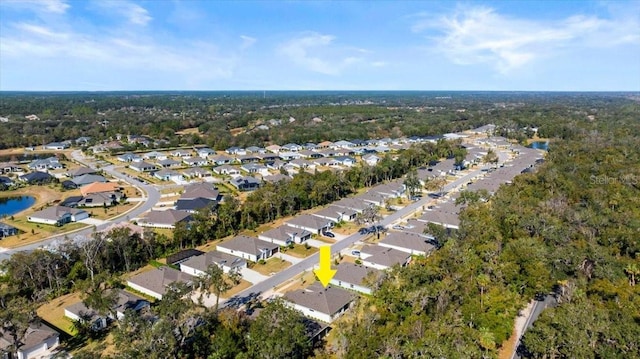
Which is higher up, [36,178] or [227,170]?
[36,178]

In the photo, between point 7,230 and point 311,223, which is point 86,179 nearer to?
point 7,230

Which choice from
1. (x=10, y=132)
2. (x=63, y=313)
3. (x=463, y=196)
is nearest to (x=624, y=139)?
(x=463, y=196)

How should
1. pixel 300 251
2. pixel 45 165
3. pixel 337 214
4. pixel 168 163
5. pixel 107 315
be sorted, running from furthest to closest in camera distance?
pixel 168 163
pixel 45 165
pixel 337 214
pixel 300 251
pixel 107 315

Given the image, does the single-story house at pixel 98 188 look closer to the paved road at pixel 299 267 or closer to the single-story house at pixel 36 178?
the single-story house at pixel 36 178

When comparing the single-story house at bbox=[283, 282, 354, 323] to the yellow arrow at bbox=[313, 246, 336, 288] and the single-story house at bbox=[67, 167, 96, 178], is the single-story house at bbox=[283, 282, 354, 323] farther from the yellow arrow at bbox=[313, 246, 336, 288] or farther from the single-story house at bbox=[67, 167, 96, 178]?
the single-story house at bbox=[67, 167, 96, 178]

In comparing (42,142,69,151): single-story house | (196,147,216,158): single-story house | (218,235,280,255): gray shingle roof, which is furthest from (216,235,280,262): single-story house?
(42,142,69,151): single-story house

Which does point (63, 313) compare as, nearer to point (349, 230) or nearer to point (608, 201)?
point (349, 230)

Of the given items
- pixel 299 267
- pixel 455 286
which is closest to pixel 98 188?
pixel 299 267
